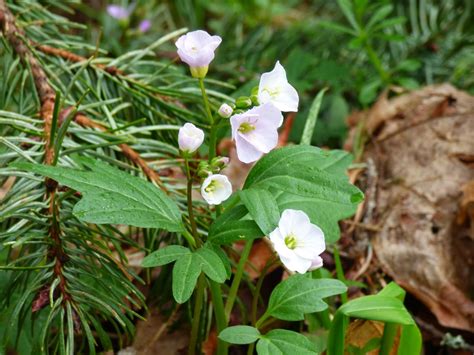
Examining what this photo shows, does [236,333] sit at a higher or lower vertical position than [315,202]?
lower

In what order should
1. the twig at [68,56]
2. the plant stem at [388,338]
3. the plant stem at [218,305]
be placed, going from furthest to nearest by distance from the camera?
the twig at [68,56], the plant stem at [388,338], the plant stem at [218,305]

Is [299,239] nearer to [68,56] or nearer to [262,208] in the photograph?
[262,208]

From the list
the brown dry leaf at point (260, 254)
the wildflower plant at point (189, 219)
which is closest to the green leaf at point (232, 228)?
the wildflower plant at point (189, 219)

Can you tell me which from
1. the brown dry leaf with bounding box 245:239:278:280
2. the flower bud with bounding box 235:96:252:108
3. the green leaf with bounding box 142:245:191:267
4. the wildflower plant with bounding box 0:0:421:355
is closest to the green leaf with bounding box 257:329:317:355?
the wildflower plant with bounding box 0:0:421:355

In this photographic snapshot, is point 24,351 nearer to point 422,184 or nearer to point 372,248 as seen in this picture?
point 372,248

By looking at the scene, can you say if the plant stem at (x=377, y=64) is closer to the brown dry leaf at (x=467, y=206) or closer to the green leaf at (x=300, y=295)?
the brown dry leaf at (x=467, y=206)

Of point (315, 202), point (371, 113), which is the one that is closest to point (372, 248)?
point (315, 202)

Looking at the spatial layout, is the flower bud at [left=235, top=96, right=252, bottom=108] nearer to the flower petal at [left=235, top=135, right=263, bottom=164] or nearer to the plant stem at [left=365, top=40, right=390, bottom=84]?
the flower petal at [left=235, top=135, right=263, bottom=164]
